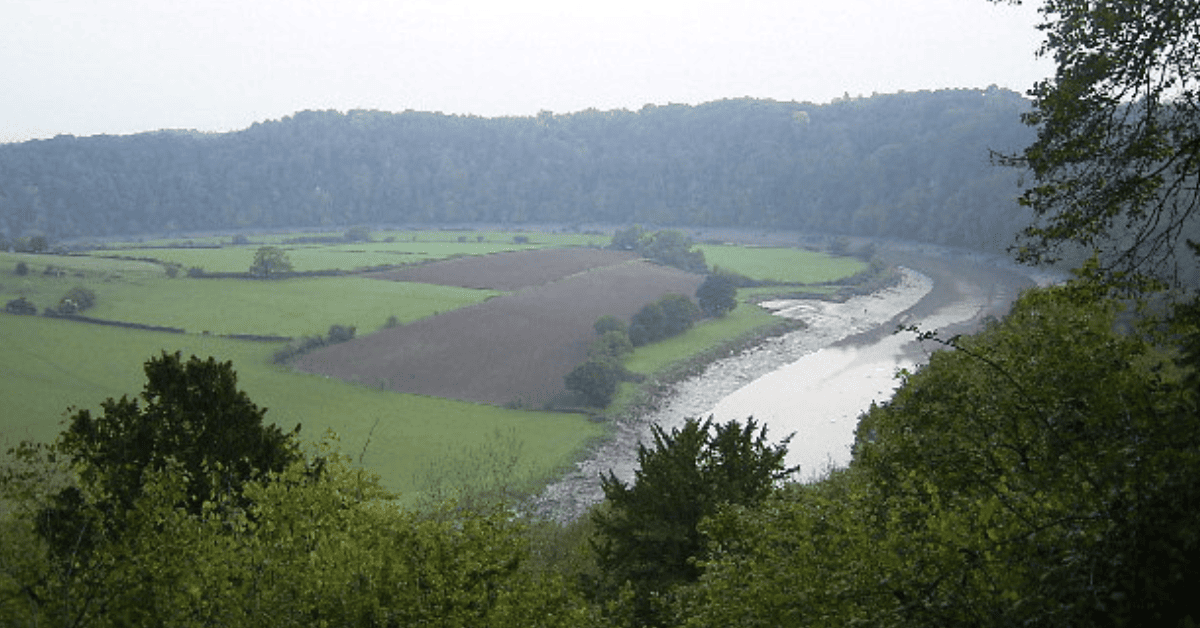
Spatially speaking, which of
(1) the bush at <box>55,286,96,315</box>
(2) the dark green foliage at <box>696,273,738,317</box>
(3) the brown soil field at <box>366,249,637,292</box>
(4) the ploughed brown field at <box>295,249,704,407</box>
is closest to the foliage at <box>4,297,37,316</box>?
(1) the bush at <box>55,286,96,315</box>

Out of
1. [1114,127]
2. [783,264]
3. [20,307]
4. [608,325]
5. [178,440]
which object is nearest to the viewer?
[1114,127]

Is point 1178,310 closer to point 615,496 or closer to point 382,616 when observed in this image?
point 382,616

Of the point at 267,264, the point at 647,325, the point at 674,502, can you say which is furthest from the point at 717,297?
the point at 674,502

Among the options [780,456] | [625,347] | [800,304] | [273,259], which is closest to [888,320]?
[800,304]

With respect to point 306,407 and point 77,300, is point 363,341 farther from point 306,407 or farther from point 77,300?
point 77,300

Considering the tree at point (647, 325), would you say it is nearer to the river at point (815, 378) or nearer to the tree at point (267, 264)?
the river at point (815, 378)

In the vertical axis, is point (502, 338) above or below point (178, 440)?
below
